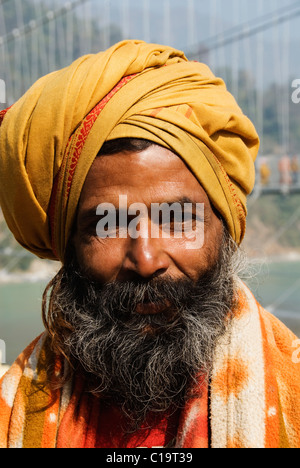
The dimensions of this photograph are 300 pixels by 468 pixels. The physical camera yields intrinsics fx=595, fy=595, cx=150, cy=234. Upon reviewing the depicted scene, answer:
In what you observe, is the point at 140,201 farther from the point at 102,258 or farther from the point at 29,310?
the point at 29,310

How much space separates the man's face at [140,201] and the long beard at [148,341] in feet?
0.12

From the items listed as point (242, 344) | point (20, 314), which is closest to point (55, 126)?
point (242, 344)

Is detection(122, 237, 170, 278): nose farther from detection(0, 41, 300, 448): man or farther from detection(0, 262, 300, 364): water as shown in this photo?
detection(0, 262, 300, 364): water

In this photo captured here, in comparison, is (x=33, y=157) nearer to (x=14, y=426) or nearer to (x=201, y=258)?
(x=201, y=258)

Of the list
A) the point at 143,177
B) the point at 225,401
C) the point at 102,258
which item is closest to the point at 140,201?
the point at 143,177

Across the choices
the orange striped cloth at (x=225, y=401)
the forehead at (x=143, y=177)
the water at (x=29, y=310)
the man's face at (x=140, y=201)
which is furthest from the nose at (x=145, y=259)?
the water at (x=29, y=310)

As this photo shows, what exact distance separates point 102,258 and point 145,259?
0.15 m

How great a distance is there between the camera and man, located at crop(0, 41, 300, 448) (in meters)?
1.49

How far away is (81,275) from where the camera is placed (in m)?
1.61

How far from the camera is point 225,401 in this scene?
1422 millimetres

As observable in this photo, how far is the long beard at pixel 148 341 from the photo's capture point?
4.94 feet

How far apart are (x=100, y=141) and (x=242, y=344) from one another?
2.07ft

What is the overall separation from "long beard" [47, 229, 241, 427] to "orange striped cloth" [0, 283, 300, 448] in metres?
0.05
